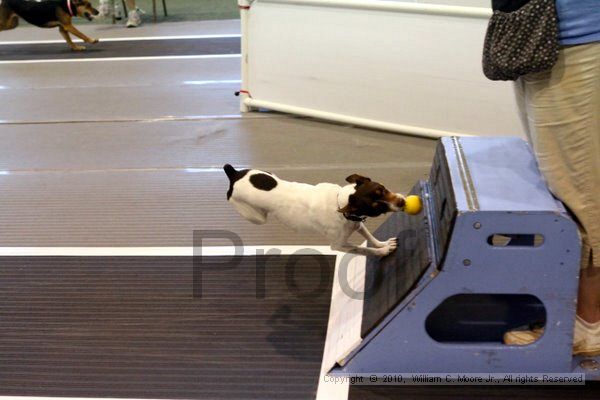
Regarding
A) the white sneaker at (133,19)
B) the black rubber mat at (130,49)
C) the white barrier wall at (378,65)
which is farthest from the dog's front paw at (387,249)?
the white sneaker at (133,19)

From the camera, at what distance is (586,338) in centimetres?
164

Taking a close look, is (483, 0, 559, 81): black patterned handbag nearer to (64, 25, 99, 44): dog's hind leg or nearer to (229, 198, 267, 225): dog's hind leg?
(229, 198, 267, 225): dog's hind leg

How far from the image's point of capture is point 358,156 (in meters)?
3.28

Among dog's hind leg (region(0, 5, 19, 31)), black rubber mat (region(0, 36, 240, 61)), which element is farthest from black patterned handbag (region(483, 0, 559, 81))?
dog's hind leg (region(0, 5, 19, 31))

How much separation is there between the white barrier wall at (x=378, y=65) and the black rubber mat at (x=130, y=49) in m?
1.73

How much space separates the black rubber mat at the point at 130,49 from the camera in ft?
18.0

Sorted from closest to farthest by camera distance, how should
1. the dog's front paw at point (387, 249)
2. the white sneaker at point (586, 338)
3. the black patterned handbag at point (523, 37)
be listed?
the black patterned handbag at point (523, 37), the white sneaker at point (586, 338), the dog's front paw at point (387, 249)

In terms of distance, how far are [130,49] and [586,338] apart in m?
4.99

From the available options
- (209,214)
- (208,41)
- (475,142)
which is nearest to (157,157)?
(209,214)

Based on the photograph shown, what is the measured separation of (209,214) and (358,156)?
0.95 m

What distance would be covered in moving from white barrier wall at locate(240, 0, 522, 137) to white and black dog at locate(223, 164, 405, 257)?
1.56 metres

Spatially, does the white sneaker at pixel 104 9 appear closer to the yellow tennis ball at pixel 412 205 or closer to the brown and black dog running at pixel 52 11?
the brown and black dog running at pixel 52 11

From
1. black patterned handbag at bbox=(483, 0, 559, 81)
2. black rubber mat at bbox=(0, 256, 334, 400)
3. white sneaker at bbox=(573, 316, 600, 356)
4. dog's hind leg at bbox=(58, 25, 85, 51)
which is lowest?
black rubber mat at bbox=(0, 256, 334, 400)

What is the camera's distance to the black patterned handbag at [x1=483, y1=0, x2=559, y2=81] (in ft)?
4.47
